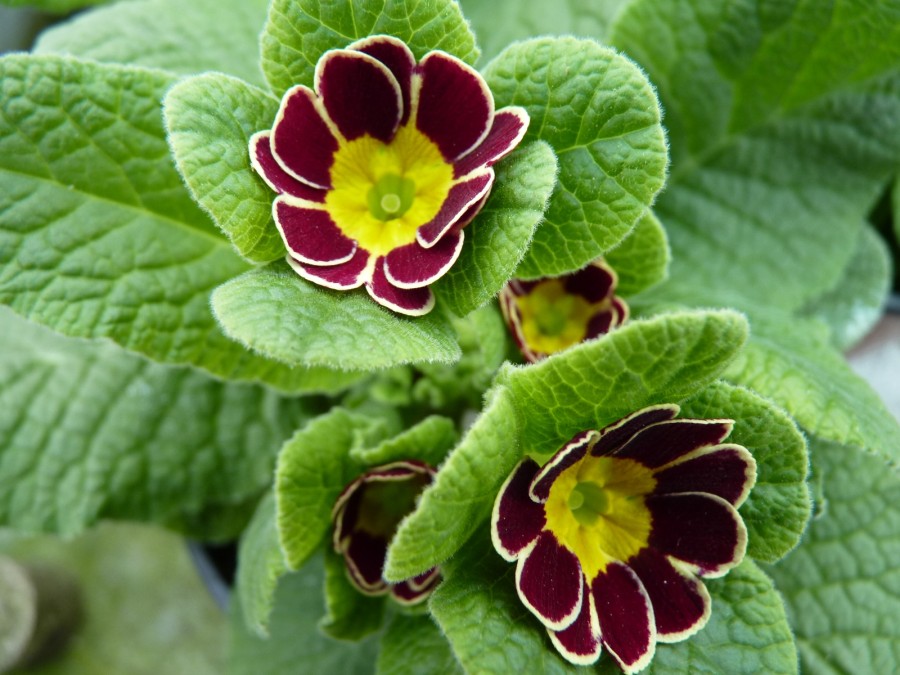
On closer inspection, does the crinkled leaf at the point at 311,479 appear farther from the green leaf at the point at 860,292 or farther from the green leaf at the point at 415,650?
the green leaf at the point at 860,292

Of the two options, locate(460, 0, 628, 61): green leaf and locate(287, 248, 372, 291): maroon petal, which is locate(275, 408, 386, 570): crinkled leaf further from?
locate(460, 0, 628, 61): green leaf

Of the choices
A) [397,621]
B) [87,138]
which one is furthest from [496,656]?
[87,138]

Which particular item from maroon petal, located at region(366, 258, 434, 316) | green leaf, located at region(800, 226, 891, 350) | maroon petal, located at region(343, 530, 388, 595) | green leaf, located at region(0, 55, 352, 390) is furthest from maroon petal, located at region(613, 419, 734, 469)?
green leaf, located at region(800, 226, 891, 350)

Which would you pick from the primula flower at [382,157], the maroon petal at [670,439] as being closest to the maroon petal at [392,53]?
the primula flower at [382,157]

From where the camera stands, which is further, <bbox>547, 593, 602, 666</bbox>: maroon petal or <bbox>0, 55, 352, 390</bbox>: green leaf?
<bbox>0, 55, 352, 390</bbox>: green leaf

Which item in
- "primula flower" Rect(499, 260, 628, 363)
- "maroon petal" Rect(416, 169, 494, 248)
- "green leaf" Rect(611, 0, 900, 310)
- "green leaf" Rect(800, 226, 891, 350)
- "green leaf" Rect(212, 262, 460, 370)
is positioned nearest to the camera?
"green leaf" Rect(212, 262, 460, 370)

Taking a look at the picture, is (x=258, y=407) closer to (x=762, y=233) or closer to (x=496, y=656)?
(x=496, y=656)

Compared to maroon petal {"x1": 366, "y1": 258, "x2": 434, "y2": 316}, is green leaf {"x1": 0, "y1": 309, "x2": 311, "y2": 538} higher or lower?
lower

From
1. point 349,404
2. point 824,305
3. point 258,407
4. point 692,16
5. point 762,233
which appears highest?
point 692,16
